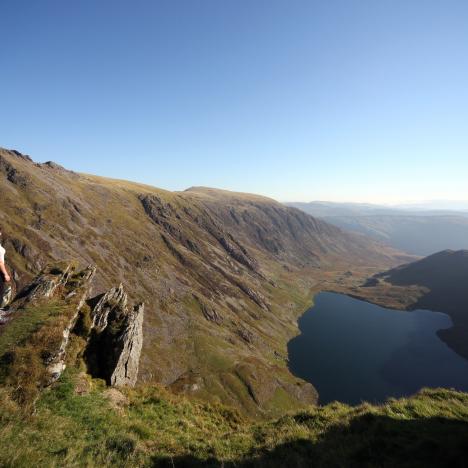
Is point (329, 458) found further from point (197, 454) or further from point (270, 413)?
point (270, 413)

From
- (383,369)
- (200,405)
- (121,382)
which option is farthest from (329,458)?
(383,369)

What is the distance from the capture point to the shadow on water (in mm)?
11750

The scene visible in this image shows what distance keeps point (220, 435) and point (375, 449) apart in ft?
29.6

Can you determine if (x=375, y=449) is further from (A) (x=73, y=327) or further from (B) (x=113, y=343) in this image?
(B) (x=113, y=343)

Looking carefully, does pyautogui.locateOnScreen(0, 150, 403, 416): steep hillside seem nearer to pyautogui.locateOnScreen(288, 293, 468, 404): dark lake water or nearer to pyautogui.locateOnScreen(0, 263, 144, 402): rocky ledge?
pyautogui.locateOnScreen(288, 293, 468, 404): dark lake water

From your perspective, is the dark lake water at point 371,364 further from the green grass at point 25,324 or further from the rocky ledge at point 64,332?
the green grass at point 25,324

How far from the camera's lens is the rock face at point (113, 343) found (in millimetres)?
26875

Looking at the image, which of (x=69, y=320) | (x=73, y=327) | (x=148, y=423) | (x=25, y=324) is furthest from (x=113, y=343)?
(x=148, y=423)

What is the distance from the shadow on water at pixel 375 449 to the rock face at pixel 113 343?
16.1 m

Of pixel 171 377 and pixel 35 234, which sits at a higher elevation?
pixel 35 234

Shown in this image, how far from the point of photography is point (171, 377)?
378 ft

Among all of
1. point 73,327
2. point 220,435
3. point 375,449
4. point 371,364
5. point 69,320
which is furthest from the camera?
point 371,364

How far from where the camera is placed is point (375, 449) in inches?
516

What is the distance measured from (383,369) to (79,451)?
173 metres
